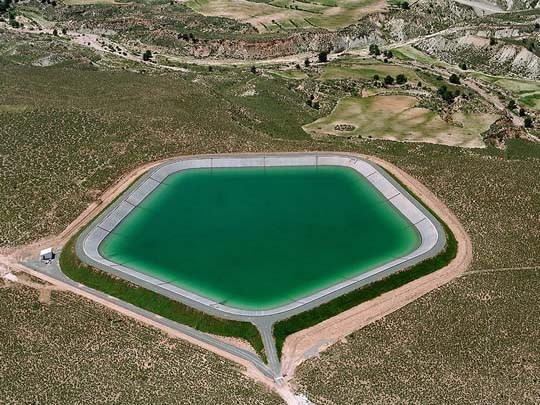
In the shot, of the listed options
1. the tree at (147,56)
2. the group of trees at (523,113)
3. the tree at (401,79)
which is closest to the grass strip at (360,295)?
the group of trees at (523,113)

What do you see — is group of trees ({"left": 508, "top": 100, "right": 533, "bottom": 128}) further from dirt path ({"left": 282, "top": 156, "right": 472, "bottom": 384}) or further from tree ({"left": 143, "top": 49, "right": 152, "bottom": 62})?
tree ({"left": 143, "top": 49, "right": 152, "bottom": 62})

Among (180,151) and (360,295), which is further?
(180,151)

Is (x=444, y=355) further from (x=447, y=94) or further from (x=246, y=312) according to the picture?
(x=447, y=94)

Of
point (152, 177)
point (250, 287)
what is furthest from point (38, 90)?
point (250, 287)

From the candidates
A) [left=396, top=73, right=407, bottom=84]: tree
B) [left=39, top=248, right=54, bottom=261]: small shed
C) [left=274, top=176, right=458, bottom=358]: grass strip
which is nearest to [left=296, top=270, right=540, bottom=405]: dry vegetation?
[left=274, top=176, right=458, bottom=358]: grass strip

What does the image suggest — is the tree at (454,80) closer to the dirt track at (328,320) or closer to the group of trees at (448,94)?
the group of trees at (448,94)

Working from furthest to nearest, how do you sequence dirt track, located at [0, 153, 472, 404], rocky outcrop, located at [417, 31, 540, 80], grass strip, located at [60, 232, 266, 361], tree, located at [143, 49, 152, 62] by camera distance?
tree, located at [143, 49, 152, 62]
rocky outcrop, located at [417, 31, 540, 80]
grass strip, located at [60, 232, 266, 361]
dirt track, located at [0, 153, 472, 404]

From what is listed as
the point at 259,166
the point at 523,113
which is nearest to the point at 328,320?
the point at 259,166
